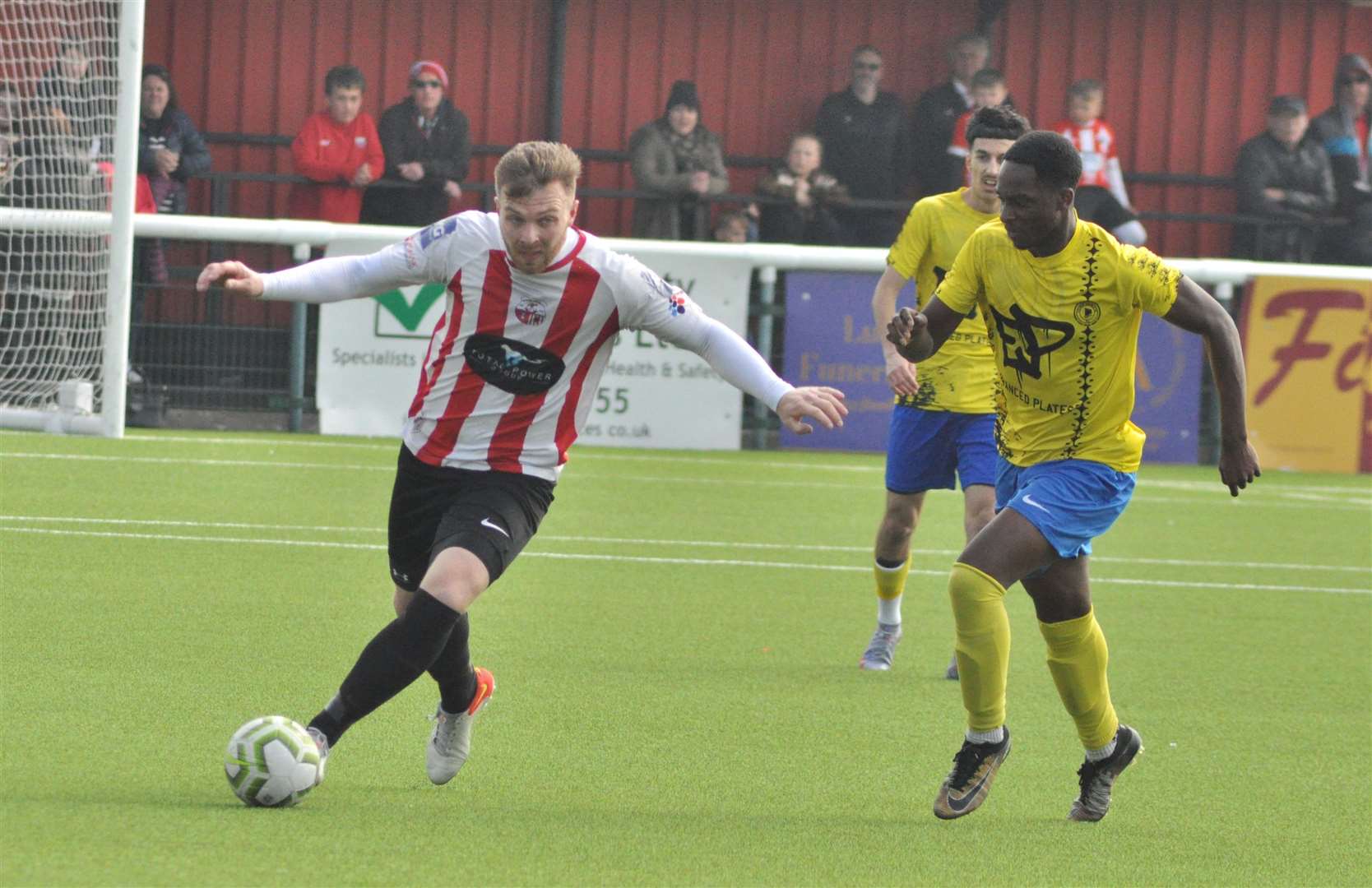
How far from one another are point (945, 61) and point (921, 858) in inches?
560

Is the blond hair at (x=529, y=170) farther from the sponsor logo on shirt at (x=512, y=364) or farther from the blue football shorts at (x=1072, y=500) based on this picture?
the blue football shorts at (x=1072, y=500)

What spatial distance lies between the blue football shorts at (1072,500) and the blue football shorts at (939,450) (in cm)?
187

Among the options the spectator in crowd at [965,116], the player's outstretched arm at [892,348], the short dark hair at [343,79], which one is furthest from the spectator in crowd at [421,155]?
the player's outstretched arm at [892,348]

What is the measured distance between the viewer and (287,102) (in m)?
17.3

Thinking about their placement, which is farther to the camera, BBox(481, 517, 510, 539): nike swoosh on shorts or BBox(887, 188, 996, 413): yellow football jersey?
BBox(887, 188, 996, 413): yellow football jersey

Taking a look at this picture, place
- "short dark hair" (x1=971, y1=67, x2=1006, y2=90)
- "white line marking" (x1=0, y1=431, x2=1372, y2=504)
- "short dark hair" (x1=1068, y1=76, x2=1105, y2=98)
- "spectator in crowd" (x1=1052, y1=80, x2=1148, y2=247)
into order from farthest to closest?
"short dark hair" (x1=1068, y1=76, x2=1105, y2=98) → "short dark hair" (x1=971, y1=67, x2=1006, y2=90) → "spectator in crowd" (x1=1052, y1=80, x2=1148, y2=247) → "white line marking" (x1=0, y1=431, x2=1372, y2=504)

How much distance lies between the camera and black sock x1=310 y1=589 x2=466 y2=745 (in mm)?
4672

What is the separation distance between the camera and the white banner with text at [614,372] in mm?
13625

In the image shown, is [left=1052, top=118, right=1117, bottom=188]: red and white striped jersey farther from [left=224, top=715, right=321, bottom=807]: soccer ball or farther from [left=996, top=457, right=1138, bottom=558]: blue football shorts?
[left=224, top=715, right=321, bottom=807]: soccer ball

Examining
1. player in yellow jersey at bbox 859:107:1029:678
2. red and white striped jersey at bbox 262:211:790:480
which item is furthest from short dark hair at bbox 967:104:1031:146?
red and white striped jersey at bbox 262:211:790:480

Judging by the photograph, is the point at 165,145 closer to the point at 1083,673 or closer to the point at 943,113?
the point at 943,113

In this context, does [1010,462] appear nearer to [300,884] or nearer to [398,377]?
[300,884]

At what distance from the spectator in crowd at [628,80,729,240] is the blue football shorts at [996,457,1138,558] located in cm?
1037

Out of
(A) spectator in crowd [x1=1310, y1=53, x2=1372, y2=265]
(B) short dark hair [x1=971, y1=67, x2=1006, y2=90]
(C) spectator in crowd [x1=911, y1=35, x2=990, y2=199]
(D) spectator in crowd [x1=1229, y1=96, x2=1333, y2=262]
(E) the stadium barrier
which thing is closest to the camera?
(E) the stadium barrier
